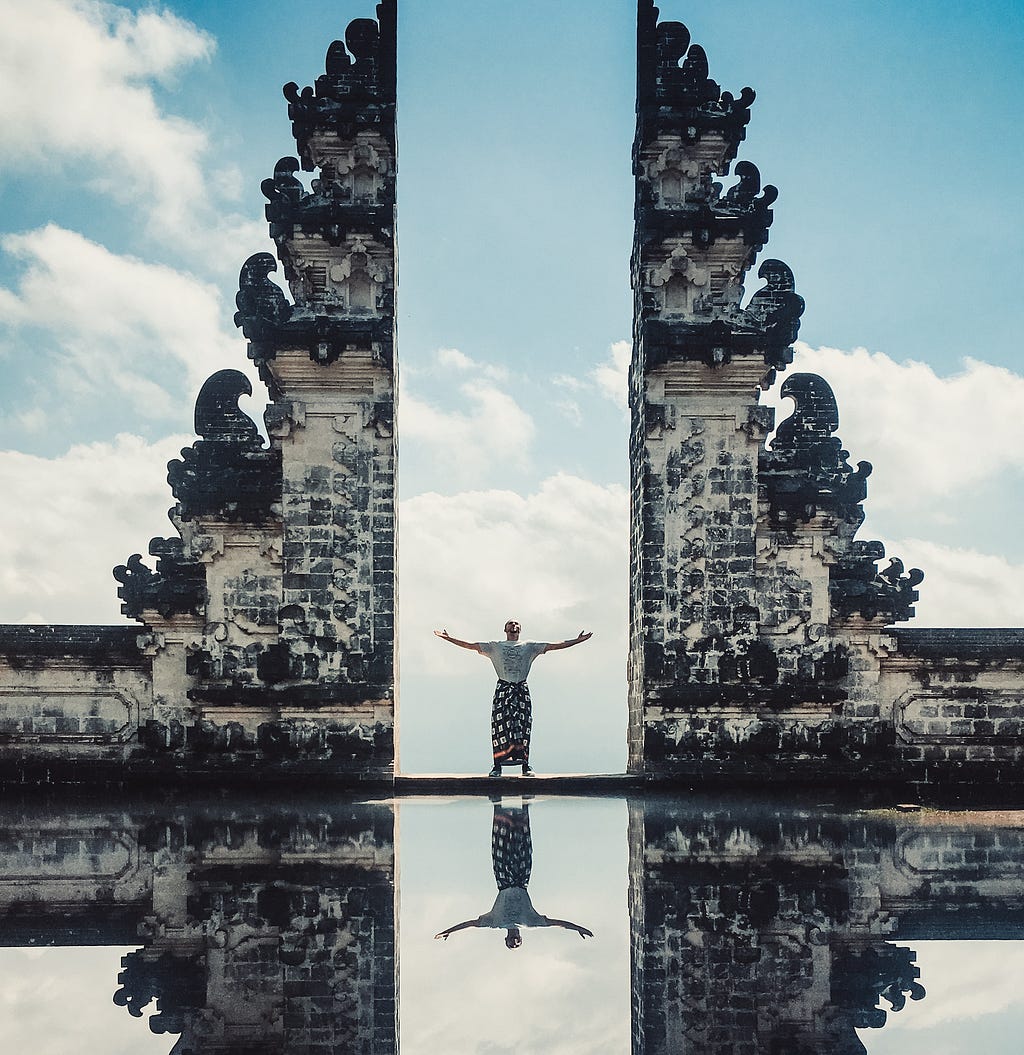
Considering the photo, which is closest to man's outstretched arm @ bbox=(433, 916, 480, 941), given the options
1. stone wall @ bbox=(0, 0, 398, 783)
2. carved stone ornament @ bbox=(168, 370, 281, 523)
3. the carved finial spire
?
stone wall @ bbox=(0, 0, 398, 783)

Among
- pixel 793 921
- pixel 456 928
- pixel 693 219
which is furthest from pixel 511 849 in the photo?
pixel 693 219

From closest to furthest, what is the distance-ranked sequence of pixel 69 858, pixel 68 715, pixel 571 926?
pixel 571 926 < pixel 69 858 < pixel 68 715

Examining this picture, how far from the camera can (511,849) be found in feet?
25.4

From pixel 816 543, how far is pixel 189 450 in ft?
23.3

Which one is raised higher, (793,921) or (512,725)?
(512,725)

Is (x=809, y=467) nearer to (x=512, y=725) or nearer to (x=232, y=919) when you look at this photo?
(x=512, y=725)

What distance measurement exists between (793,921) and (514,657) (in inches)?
333

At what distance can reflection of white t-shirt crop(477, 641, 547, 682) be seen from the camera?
44.4 feet

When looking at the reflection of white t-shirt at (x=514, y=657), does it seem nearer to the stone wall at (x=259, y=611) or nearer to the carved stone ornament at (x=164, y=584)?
the stone wall at (x=259, y=611)

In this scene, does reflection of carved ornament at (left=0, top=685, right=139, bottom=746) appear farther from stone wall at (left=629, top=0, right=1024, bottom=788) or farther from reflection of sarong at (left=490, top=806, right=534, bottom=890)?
stone wall at (left=629, top=0, right=1024, bottom=788)

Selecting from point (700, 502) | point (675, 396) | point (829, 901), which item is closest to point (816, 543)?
point (700, 502)

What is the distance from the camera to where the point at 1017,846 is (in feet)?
27.1

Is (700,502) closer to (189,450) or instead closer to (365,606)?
(365,606)

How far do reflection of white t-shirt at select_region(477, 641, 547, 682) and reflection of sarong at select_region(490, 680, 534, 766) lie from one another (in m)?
0.10
